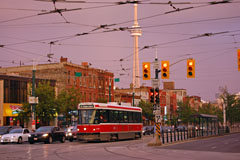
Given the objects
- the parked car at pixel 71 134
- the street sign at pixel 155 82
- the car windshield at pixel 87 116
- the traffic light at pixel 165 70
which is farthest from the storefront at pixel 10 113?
the traffic light at pixel 165 70

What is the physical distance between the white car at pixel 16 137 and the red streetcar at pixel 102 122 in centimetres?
493

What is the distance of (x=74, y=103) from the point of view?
5884cm

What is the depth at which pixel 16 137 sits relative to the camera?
113 feet

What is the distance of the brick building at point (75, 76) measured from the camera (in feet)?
226

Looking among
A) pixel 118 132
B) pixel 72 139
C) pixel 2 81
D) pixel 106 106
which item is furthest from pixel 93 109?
pixel 2 81

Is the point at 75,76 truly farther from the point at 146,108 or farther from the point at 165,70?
the point at 165,70

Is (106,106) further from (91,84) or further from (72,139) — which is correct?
(91,84)

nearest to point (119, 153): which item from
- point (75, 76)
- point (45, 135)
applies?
point (45, 135)

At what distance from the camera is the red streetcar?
1331 inches

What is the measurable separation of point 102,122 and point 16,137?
7376 mm

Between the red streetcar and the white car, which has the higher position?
the red streetcar

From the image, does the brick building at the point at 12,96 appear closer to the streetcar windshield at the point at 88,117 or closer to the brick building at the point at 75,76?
the brick building at the point at 75,76

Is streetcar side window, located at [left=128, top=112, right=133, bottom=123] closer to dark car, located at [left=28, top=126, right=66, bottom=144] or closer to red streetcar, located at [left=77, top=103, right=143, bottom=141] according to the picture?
red streetcar, located at [left=77, top=103, right=143, bottom=141]

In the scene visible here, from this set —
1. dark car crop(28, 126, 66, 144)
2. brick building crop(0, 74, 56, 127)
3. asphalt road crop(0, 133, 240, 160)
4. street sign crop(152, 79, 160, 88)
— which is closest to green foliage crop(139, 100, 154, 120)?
brick building crop(0, 74, 56, 127)
